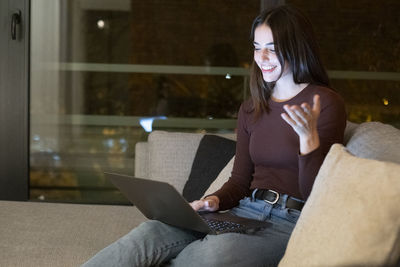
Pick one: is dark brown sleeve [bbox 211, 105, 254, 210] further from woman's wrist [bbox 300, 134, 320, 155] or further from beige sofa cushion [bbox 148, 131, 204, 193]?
beige sofa cushion [bbox 148, 131, 204, 193]

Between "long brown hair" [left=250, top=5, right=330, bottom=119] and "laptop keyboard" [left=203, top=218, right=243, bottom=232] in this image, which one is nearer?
"laptop keyboard" [left=203, top=218, right=243, bottom=232]

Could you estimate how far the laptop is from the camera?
76.8 inches

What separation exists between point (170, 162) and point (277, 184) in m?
1.05

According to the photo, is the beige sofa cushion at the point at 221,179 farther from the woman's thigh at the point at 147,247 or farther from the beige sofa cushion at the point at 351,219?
the beige sofa cushion at the point at 351,219

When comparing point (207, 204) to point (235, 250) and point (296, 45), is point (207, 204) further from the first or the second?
point (296, 45)

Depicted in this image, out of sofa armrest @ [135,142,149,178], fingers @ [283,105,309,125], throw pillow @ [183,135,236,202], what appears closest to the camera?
fingers @ [283,105,309,125]

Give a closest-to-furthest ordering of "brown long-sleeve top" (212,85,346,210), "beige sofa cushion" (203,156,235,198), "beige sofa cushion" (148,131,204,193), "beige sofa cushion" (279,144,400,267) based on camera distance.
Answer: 1. "beige sofa cushion" (279,144,400,267)
2. "brown long-sleeve top" (212,85,346,210)
3. "beige sofa cushion" (203,156,235,198)
4. "beige sofa cushion" (148,131,204,193)

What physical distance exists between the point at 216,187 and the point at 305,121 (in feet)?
3.13

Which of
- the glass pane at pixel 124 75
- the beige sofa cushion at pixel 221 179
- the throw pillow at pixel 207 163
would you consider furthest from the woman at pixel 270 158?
the glass pane at pixel 124 75

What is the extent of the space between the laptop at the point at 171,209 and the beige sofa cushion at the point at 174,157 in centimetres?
101

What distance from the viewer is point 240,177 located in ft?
8.13

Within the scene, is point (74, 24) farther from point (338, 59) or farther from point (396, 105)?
point (396, 105)

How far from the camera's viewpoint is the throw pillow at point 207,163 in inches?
120

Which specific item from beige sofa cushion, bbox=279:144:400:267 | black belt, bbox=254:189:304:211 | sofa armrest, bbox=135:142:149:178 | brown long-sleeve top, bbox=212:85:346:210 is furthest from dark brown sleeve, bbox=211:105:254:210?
sofa armrest, bbox=135:142:149:178
